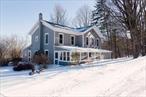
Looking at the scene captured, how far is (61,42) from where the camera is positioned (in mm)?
29234

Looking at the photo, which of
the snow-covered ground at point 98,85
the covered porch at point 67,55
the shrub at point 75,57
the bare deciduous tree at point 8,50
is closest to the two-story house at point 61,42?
the covered porch at point 67,55

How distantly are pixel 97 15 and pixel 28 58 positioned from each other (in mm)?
19371

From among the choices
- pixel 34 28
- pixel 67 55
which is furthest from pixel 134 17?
pixel 34 28

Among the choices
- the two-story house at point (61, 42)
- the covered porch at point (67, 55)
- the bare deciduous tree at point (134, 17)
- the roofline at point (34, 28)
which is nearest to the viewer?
the bare deciduous tree at point (134, 17)

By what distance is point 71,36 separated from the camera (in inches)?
1210

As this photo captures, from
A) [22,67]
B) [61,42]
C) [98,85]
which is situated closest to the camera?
[98,85]

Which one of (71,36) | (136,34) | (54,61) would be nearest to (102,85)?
(136,34)

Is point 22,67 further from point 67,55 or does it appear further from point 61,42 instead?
point 61,42

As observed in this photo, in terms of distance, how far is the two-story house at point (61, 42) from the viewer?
27.7m

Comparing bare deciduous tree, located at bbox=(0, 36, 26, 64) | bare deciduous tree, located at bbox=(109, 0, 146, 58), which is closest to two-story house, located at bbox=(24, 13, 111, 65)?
bare deciduous tree, located at bbox=(0, 36, 26, 64)

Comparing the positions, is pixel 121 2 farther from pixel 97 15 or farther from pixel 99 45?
pixel 97 15

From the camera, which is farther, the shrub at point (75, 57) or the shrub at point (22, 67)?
the shrub at point (75, 57)

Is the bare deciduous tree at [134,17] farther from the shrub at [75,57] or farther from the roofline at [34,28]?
the roofline at [34,28]

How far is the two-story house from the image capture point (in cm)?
2772
